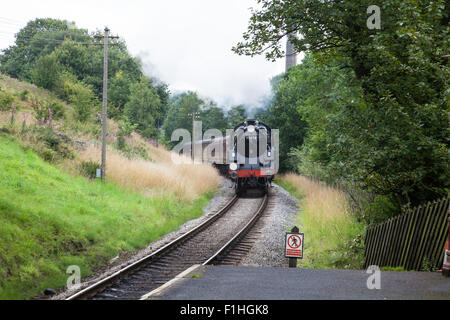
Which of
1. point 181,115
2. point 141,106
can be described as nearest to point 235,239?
point 141,106

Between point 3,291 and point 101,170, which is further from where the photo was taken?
point 101,170

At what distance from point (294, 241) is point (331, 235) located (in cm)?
308

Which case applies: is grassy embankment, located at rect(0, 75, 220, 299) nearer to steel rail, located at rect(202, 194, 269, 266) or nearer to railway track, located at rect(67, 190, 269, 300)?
railway track, located at rect(67, 190, 269, 300)

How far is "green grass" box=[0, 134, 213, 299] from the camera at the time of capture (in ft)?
25.3

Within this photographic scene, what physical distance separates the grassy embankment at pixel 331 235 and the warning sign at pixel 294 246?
1.06 m

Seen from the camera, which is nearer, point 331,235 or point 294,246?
point 294,246

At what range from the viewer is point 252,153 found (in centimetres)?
2159

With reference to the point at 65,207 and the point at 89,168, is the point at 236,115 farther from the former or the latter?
the point at 65,207

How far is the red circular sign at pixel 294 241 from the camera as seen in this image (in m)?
8.77

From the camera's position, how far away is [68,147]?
1662 centimetres

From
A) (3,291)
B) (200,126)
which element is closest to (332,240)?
(3,291)

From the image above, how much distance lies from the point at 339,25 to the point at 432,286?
21.6ft
